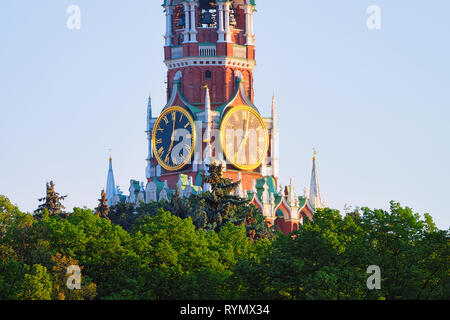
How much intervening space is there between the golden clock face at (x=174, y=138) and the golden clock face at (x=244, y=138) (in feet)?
7.58

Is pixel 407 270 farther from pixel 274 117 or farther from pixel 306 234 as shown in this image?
pixel 274 117

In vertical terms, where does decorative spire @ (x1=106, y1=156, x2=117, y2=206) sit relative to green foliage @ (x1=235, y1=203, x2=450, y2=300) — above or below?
above

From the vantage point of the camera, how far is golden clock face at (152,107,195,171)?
131 meters

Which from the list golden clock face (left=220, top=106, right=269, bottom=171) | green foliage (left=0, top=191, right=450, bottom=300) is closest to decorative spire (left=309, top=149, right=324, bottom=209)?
golden clock face (left=220, top=106, right=269, bottom=171)

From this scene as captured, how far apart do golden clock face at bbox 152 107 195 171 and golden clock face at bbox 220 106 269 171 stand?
2309 millimetres

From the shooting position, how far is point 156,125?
133m

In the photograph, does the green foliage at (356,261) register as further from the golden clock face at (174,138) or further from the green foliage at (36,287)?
the golden clock face at (174,138)

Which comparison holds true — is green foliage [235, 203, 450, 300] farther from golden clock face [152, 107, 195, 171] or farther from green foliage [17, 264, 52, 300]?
golden clock face [152, 107, 195, 171]

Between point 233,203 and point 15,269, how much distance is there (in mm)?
30735

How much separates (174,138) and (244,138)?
4764mm

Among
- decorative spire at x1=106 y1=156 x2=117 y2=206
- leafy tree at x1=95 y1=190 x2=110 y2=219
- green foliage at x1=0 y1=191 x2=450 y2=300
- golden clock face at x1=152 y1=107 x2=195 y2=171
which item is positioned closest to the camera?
green foliage at x1=0 y1=191 x2=450 y2=300

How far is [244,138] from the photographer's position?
433ft

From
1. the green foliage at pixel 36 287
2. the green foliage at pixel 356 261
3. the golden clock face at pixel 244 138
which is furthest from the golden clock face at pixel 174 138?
the green foliage at pixel 36 287

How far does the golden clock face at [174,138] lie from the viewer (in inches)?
5148
